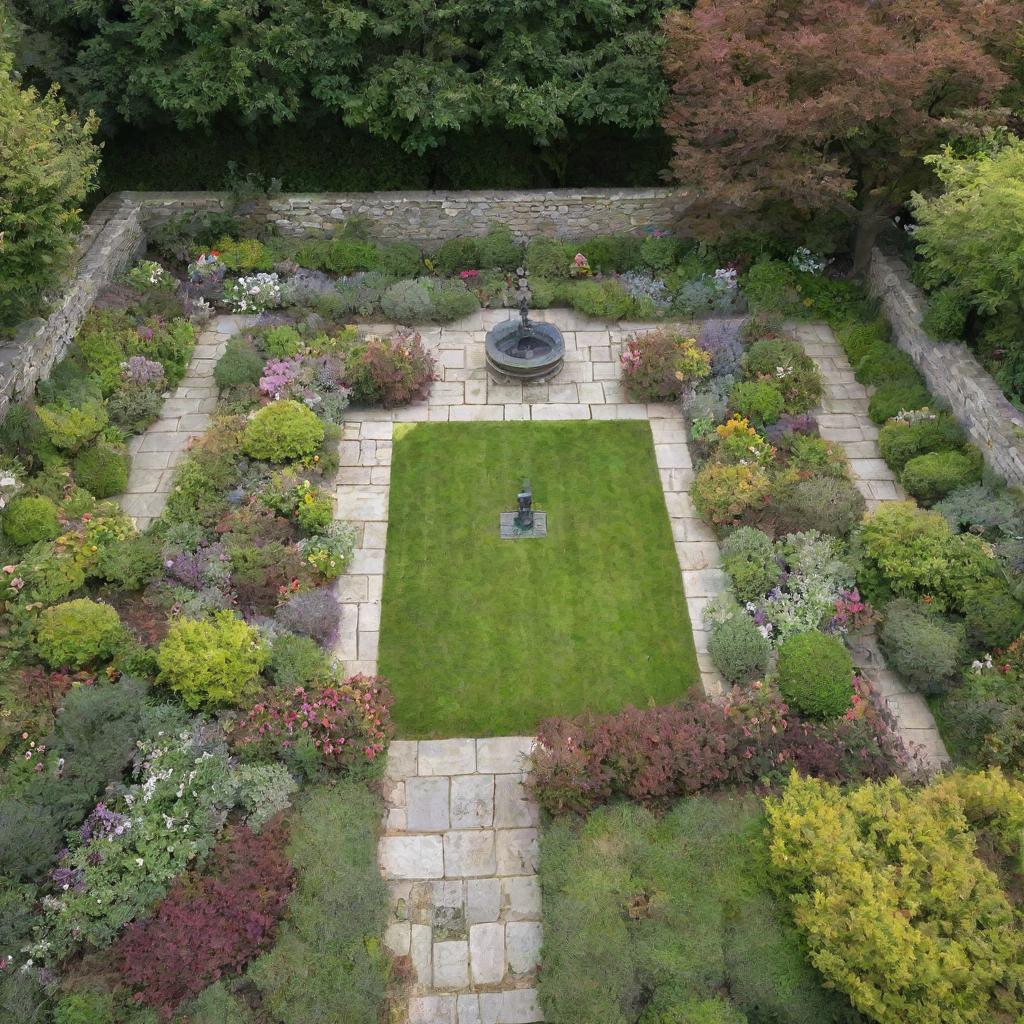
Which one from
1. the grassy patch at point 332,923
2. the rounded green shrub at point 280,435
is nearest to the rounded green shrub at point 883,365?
the rounded green shrub at point 280,435

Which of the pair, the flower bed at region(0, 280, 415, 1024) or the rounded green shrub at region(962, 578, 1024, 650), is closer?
the flower bed at region(0, 280, 415, 1024)

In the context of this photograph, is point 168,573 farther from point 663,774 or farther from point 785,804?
point 785,804

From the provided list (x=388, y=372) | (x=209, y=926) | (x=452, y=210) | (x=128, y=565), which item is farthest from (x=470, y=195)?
(x=209, y=926)

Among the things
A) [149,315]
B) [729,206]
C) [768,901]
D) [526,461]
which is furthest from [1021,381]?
[149,315]

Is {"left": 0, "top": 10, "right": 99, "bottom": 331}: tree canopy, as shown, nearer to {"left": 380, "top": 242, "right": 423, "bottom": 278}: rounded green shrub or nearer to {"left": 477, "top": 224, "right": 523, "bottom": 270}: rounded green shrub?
{"left": 380, "top": 242, "right": 423, "bottom": 278}: rounded green shrub

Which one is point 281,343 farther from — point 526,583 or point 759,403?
point 759,403

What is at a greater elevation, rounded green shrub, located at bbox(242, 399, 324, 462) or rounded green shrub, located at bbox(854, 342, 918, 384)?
rounded green shrub, located at bbox(854, 342, 918, 384)

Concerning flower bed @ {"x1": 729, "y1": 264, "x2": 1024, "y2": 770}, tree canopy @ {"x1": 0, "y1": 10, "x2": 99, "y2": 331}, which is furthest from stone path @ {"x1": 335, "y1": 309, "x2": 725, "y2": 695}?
tree canopy @ {"x1": 0, "y1": 10, "x2": 99, "y2": 331}

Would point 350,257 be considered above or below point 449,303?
above
